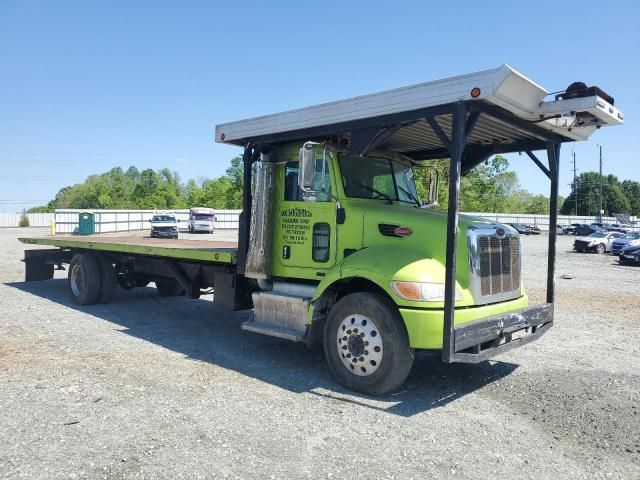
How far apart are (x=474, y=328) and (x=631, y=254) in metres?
22.8

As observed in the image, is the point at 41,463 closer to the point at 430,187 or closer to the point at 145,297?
the point at 430,187

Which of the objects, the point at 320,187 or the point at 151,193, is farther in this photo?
the point at 151,193

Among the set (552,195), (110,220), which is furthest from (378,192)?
(110,220)

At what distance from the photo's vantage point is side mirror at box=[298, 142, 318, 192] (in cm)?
536

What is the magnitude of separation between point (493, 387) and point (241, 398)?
2.70 m

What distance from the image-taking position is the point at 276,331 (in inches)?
231

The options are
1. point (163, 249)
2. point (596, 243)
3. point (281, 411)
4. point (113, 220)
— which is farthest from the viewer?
point (113, 220)

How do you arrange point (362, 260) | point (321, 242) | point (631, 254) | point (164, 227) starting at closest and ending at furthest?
point (362, 260) → point (321, 242) → point (631, 254) → point (164, 227)

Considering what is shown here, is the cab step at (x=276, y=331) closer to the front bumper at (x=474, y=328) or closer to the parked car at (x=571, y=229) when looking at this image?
the front bumper at (x=474, y=328)

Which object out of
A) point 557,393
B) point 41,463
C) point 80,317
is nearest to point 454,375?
point 557,393

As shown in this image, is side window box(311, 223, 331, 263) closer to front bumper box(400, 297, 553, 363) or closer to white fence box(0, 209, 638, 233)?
front bumper box(400, 297, 553, 363)

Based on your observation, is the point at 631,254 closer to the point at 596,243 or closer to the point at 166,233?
the point at 596,243

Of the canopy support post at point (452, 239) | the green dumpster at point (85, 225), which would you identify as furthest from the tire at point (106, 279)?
the green dumpster at point (85, 225)

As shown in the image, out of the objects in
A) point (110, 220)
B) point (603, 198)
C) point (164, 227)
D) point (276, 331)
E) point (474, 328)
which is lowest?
point (276, 331)
